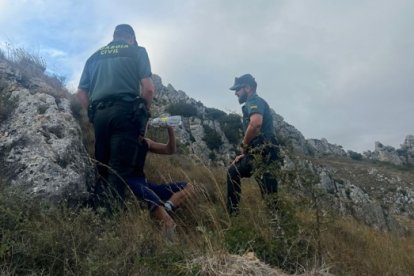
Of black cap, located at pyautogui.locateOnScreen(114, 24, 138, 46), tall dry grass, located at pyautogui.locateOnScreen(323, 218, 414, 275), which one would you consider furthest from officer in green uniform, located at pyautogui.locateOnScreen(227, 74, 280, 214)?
black cap, located at pyautogui.locateOnScreen(114, 24, 138, 46)

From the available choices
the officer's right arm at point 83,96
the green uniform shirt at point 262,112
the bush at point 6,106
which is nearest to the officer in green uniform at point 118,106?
the officer's right arm at point 83,96

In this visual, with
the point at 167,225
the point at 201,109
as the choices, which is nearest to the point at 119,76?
the point at 167,225

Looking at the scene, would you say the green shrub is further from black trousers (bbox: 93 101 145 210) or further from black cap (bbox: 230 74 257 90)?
black trousers (bbox: 93 101 145 210)

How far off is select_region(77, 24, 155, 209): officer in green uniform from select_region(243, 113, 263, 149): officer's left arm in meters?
1.20

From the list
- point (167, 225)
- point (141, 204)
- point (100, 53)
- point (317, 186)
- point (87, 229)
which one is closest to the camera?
point (87, 229)

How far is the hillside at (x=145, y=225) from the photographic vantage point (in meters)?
2.88

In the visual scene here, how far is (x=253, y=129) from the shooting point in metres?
5.10

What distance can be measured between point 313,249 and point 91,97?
103 inches

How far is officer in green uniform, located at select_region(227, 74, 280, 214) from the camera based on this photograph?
15.7 feet

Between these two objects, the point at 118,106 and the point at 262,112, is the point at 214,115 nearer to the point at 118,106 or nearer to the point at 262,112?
the point at 262,112

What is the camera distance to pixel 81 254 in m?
2.92

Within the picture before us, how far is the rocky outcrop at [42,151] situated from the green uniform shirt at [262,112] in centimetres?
187

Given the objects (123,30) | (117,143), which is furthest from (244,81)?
(117,143)

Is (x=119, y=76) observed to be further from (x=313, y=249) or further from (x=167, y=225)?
(x=313, y=249)
